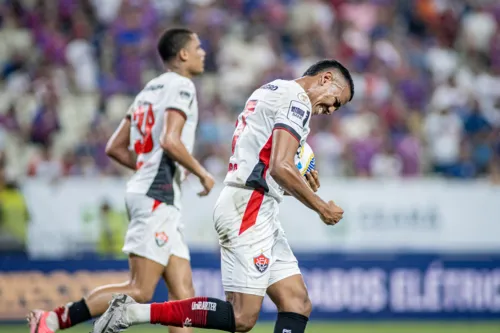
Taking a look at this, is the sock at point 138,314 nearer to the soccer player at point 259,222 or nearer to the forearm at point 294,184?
the soccer player at point 259,222

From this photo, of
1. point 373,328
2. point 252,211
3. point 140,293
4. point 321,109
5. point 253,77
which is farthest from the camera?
point 253,77

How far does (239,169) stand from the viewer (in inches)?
246

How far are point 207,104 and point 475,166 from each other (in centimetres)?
511

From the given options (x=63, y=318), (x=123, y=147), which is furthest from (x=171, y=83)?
(x=63, y=318)

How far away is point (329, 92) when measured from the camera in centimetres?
630

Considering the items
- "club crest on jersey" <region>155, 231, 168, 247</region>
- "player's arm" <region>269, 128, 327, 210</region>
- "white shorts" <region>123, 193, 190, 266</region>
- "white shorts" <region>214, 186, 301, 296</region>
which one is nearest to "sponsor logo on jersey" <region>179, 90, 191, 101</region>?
"white shorts" <region>123, 193, 190, 266</region>

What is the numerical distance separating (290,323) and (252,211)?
87 centimetres

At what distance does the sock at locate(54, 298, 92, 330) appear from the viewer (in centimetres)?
682

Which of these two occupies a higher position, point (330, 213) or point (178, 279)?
point (330, 213)

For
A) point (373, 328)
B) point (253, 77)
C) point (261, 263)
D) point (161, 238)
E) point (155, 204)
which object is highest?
point (253, 77)

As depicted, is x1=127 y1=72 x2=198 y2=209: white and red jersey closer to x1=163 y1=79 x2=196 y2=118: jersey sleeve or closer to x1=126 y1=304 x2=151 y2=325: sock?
x1=163 y1=79 x2=196 y2=118: jersey sleeve

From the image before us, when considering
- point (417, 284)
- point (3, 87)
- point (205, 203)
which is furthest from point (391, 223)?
point (3, 87)

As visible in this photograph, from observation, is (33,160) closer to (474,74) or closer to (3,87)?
(3,87)

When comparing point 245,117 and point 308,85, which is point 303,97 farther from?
point 245,117
